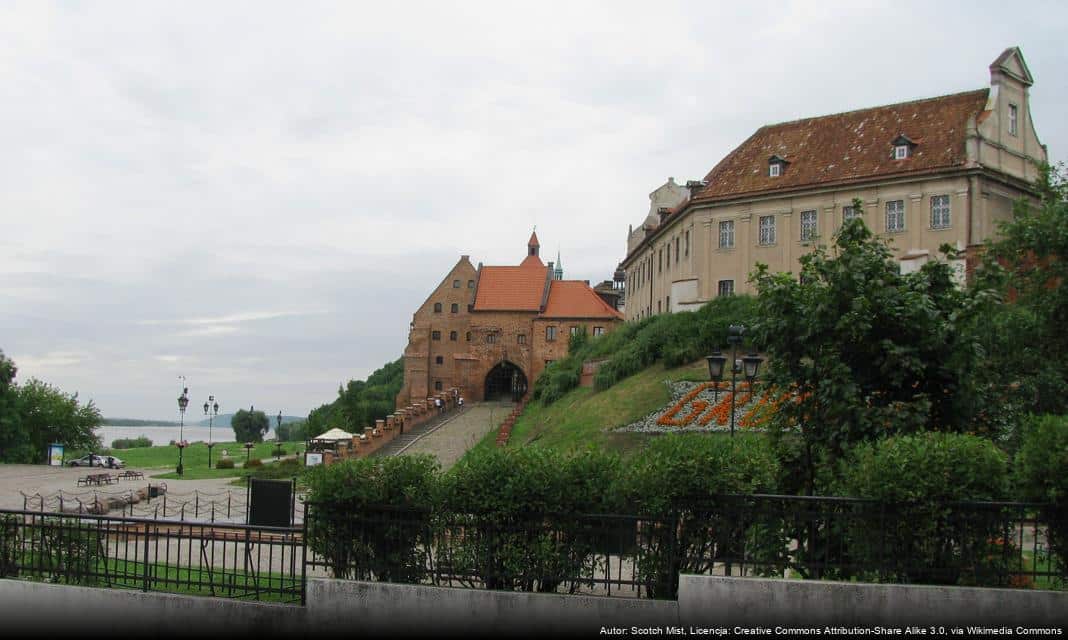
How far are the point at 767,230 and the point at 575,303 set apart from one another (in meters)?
32.1

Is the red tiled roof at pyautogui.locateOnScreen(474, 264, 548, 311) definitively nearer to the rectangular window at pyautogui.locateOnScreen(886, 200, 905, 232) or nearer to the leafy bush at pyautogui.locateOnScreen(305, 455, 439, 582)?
the rectangular window at pyautogui.locateOnScreen(886, 200, 905, 232)

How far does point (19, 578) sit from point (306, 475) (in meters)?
4.48

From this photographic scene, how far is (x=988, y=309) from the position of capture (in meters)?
14.4

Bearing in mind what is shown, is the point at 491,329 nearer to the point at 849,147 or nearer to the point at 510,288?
the point at 510,288

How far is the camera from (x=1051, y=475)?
1038 centimetres

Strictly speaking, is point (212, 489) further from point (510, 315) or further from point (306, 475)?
point (510, 315)

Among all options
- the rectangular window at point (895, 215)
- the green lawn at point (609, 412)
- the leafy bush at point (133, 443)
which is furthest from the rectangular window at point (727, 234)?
the leafy bush at point (133, 443)

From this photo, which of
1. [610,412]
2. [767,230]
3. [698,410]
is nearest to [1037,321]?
[698,410]

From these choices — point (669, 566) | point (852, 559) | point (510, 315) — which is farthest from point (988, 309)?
point (510, 315)

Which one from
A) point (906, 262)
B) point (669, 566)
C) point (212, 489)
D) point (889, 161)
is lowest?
point (212, 489)

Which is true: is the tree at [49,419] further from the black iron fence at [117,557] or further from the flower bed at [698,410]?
the black iron fence at [117,557]

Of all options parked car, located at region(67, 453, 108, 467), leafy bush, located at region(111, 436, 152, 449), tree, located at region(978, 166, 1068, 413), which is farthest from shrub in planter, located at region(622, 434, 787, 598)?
leafy bush, located at region(111, 436, 152, 449)

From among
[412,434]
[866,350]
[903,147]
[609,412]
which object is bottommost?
[412,434]

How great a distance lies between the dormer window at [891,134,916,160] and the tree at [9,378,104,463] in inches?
2176
